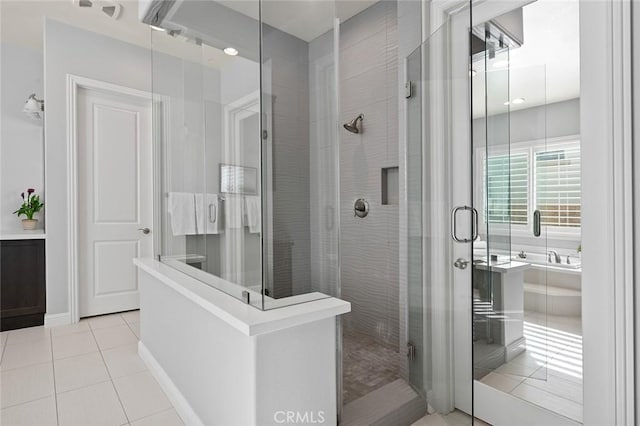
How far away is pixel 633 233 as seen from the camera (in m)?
1.18

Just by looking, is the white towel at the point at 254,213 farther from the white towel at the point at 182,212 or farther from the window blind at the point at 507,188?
the window blind at the point at 507,188

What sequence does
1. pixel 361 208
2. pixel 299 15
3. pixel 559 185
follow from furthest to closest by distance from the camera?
1. pixel 361 208
2. pixel 559 185
3. pixel 299 15

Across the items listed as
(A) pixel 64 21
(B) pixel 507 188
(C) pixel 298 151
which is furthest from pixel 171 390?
(A) pixel 64 21

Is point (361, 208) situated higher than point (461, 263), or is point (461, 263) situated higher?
point (361, 208)

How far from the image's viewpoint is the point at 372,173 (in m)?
2.28

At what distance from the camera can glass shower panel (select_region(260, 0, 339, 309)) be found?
125 cm

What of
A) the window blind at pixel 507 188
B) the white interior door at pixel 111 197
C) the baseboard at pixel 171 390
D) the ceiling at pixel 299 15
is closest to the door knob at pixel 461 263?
the window blind at pixel 507 188

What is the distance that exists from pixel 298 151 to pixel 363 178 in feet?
3.38

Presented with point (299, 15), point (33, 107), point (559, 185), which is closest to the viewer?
point (299, 15)

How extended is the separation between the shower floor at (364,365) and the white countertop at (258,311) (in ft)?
1.51

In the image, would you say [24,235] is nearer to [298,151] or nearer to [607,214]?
[298,151]

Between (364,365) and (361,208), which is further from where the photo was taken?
(361,208)
